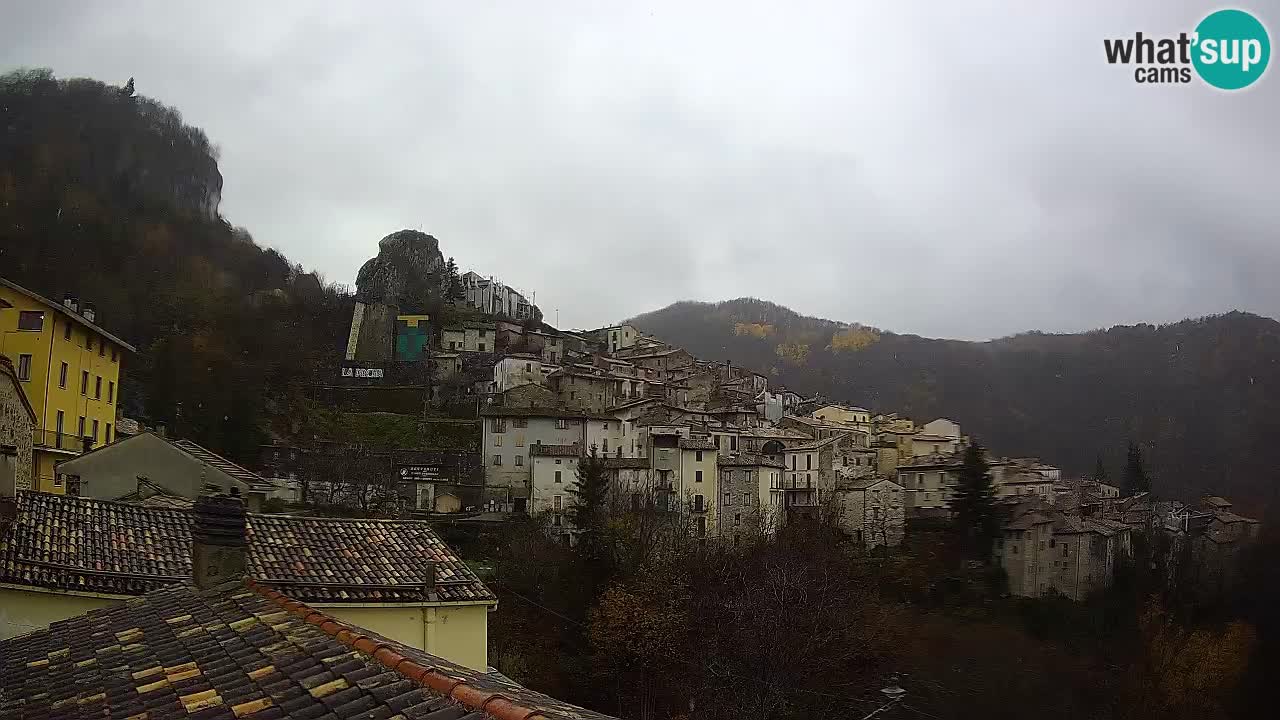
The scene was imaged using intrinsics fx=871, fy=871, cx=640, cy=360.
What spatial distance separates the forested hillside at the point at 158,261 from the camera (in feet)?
173

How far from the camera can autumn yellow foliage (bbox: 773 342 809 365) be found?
112812mm

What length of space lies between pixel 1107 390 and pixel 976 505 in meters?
23.7

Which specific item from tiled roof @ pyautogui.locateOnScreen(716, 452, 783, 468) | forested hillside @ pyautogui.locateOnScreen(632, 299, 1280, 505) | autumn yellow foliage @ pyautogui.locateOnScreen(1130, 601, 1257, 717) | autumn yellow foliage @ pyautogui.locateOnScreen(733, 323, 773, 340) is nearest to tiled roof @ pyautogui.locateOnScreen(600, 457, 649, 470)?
tiled roof @ pyautogui.locateOnScreen(716, 452, 783, 468)

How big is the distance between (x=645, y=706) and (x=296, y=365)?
42.5 m

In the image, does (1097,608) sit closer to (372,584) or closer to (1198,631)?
(1198,631)

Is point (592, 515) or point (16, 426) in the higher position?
point (16, 426)

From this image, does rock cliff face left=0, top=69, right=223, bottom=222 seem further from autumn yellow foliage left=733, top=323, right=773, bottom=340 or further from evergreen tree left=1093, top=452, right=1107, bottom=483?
evergreen tree left=1093, top=452, right=1107, bottom=483

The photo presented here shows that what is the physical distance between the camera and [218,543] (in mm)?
7844

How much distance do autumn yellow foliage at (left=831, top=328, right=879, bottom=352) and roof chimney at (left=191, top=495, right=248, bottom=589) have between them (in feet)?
357

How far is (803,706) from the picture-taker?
98.2 feet

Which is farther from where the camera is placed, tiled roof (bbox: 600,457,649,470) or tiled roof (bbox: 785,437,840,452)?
tiled roof (bbox: 785,437,840,452)

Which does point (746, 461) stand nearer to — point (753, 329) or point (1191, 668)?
point (1191, 668)

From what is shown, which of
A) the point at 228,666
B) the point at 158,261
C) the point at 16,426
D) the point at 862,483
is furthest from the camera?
the point at 158,261

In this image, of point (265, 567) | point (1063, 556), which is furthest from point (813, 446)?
point (265, 567)
